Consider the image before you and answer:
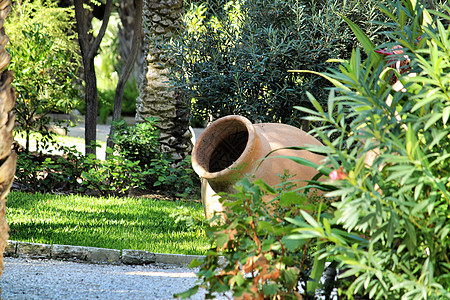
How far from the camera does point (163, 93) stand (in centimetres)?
765

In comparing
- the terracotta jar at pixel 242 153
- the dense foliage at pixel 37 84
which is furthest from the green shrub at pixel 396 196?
the dense foliage at pixel 37 84

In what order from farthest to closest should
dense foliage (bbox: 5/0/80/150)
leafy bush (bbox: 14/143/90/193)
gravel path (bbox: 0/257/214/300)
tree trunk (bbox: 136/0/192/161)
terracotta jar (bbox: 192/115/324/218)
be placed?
tree trunk (bbox: 136/0/192/161) < dense foliage (bbox: 5/0/80/150) < leafy bush (bbox: 14/143/90/193) < terracotta jar (bbox: 192/115/324/218) < gravel path (bbox: 0/257/214/300)

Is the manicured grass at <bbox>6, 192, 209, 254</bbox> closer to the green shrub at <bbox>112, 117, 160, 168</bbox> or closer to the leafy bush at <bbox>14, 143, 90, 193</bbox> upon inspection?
the leafy bush at <bbox>14, 143, 90, 193</bbox>

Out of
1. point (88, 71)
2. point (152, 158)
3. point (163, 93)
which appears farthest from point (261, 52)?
point (88, 71)

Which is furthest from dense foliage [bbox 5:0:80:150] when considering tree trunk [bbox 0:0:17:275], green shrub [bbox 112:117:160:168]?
tree trunk [bbox 0:0:17:275]

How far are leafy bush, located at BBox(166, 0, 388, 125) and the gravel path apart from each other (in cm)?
256

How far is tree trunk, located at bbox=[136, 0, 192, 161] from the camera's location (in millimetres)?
7648

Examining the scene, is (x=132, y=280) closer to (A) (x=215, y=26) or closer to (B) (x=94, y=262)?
(B) (x=94, y=262)

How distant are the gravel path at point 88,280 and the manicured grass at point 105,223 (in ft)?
1.03

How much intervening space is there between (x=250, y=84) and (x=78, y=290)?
3314 mm

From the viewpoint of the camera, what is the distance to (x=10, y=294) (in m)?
3.46

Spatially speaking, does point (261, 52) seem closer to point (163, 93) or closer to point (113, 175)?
point (163, 93)

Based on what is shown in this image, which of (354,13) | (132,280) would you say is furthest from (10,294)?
(354,13)

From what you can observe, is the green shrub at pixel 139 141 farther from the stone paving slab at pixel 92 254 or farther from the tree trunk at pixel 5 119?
the tree trunk at pixel 5 119
